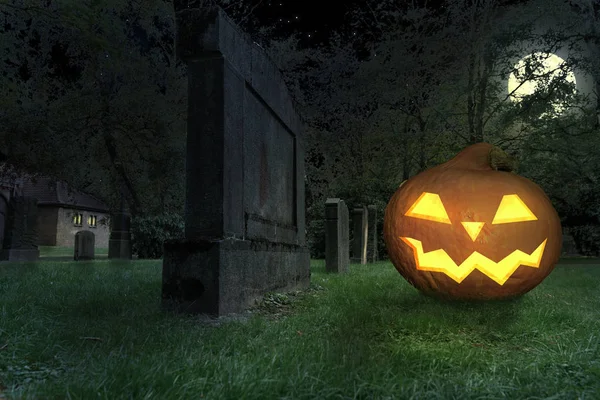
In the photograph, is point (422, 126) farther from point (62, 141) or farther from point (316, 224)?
point (62, 141)

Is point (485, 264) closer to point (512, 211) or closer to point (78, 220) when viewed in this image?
point (512, 211)

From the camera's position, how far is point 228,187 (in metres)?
4.47

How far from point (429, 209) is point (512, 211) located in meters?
0.69

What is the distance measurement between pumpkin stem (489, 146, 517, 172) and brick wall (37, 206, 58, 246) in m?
39.4

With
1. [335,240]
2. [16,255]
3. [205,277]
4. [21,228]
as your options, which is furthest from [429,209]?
[21,228]

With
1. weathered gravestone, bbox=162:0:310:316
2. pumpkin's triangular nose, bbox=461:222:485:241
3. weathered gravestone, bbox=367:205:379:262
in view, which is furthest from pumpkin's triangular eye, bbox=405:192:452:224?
weathered gravestone, bbox=367:205:379:262

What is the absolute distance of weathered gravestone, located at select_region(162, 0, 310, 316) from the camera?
422 centimetres

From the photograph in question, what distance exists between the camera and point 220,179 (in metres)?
4.36

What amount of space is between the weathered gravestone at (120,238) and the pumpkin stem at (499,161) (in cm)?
1407

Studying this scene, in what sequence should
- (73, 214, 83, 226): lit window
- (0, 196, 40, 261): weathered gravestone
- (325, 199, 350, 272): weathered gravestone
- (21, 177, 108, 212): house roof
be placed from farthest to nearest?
(73, 214, 83, 226): lit window
(21, 177, 108, 212): house roof
(0, 196, 40, 261): weathered gravestone
(325, 199, 350, 272): weathered gravestone

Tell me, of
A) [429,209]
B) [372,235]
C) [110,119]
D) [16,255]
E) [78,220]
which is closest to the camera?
[429,209]

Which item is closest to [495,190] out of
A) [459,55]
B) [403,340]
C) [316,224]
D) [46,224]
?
[403,340]

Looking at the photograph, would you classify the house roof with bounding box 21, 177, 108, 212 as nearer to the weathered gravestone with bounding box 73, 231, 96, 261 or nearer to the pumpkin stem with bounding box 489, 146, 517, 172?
the weathered gravestone with bounding box 73, 231, 96, 261

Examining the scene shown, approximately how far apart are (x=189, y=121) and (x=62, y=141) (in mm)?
16252
